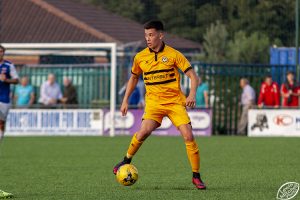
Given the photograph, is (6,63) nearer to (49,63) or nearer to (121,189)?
(121,189)

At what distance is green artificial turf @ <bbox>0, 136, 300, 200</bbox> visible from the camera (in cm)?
1234

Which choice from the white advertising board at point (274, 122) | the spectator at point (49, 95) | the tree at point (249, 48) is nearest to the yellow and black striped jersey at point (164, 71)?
the white advertising board at point (274, 122)

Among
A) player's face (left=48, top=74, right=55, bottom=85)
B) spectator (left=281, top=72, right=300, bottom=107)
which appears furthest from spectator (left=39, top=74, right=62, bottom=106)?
spectator (left=281, top=72, right=300, bottom=107)

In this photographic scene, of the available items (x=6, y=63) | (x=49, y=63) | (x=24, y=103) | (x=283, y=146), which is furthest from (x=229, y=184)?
(x=49, y=63)

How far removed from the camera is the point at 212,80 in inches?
1323

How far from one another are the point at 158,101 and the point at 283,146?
11.0 meters

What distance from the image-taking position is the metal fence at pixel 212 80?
32.8 m

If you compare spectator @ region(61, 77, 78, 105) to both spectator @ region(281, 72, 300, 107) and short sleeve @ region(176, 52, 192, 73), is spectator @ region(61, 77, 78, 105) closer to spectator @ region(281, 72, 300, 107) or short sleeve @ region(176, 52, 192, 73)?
spectator @ region(281, 72, 300, 107)

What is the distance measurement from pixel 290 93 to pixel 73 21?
2608cm

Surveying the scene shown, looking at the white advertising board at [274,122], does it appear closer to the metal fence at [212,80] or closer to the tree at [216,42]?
the metal fence at [212,80]

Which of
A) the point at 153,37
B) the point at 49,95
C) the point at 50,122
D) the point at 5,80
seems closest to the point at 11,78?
the point at 5,80

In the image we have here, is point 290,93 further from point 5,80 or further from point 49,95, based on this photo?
point 5,80

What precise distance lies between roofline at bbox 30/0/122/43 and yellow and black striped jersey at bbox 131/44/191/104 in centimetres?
3913

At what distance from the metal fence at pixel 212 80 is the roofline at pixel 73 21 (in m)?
14.8
